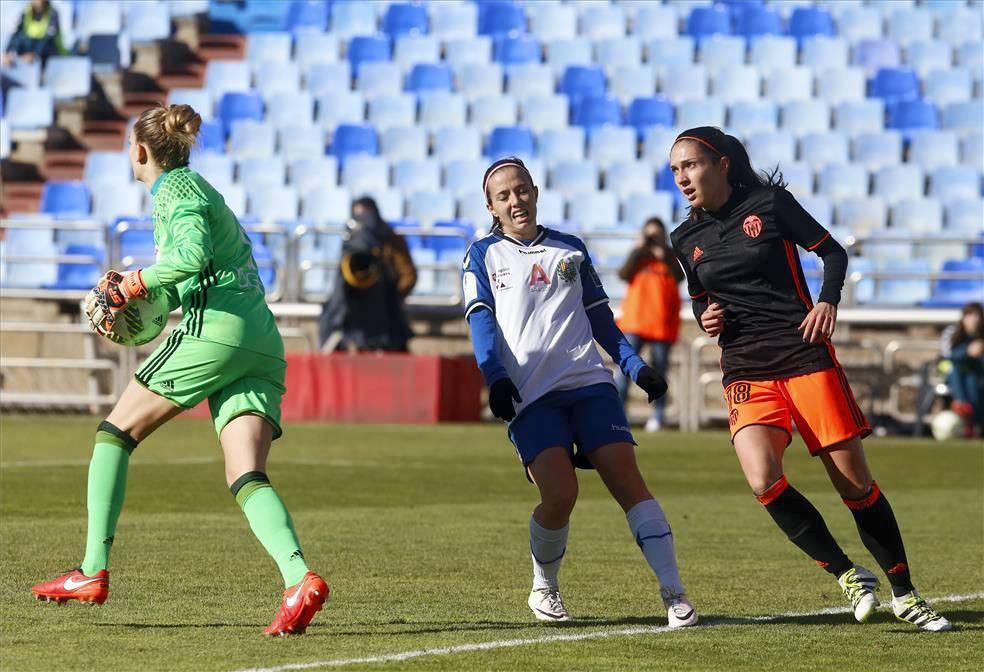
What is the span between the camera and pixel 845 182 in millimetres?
24688

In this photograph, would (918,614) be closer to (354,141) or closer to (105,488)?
(105,488)

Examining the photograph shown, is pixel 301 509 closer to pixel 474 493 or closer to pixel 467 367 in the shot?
pixel 474 493

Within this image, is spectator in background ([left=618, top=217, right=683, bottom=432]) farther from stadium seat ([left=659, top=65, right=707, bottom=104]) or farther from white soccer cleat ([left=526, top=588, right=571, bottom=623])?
white soccer cleat ([left=526, top=588, right=571, bottom=623])

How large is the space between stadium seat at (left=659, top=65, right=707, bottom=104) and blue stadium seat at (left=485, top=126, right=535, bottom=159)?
7.57 ft

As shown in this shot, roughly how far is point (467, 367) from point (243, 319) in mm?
13968

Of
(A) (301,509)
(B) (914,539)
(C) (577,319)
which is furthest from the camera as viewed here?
(A) (301,509)

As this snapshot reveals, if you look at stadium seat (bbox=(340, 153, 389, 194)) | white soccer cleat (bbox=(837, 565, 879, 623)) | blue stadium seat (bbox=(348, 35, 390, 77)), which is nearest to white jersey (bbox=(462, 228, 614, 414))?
white soccer cleat (bbox=(837, 565, 879, 623))

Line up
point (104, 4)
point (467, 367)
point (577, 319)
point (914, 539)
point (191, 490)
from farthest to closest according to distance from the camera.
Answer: point (104, 4)
point (467, 367)
point (191, 490)
point (914, 539)
point (577, 319)

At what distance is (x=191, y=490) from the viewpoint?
12.4 metres

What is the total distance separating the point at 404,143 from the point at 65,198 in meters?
4.76

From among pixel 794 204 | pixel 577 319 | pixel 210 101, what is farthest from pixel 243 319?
pixel 210 101

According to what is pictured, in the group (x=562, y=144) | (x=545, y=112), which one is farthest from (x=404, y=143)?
(x=562, y=144)

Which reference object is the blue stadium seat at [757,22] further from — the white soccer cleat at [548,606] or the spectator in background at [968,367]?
the white soccer cleat at [548,606]

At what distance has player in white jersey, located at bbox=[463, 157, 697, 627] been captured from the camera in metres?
6.75
